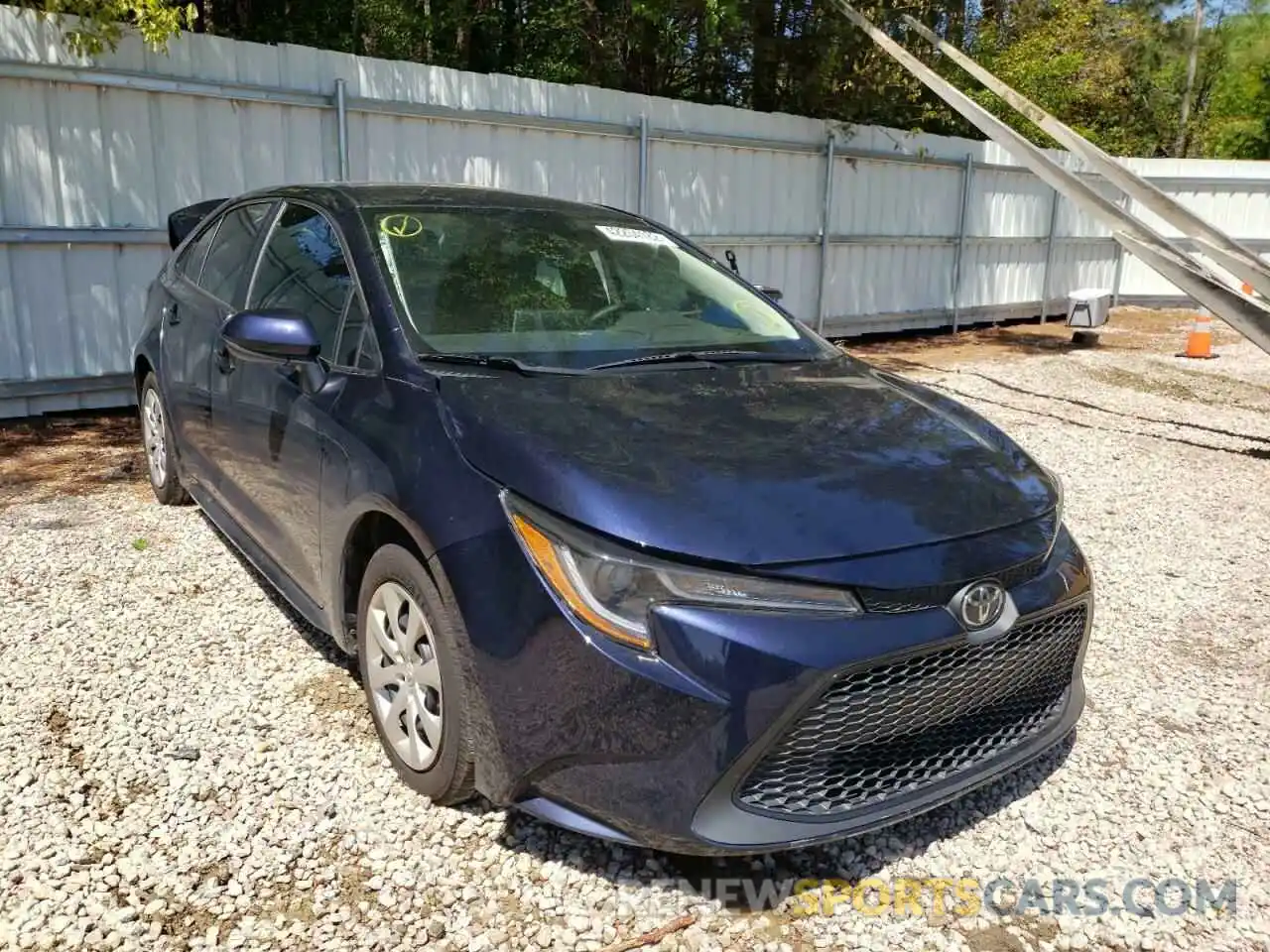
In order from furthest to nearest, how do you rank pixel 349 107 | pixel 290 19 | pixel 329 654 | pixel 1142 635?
pixel 290 19 < pixel 349 107 < pixel 1142 635 < pixel 329 654

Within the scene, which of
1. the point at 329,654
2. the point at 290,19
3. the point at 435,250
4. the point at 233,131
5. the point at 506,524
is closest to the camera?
the point at 506,524

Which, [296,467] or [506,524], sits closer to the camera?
[506,524]

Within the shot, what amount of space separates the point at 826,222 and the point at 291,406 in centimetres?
911

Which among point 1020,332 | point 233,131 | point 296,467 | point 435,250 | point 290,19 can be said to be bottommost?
point 1020,332

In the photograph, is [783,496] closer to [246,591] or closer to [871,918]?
[871,918]

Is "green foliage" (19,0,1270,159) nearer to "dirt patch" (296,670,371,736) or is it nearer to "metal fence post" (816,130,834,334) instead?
"metal fence post" (816,130,834,334)

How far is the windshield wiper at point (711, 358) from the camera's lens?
3080 mm

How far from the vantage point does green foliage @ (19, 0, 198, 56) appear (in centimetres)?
614

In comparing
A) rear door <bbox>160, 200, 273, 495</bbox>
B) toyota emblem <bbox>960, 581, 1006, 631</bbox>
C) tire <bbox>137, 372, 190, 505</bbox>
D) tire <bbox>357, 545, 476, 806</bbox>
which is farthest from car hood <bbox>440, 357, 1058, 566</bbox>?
tire <bbox>137, 372, 190, 505</bbox>

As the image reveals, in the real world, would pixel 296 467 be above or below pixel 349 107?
below

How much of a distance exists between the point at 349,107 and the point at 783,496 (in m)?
6.31

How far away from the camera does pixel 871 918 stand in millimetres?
2391

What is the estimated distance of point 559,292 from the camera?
3.44 meters

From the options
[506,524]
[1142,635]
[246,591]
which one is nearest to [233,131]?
[246,591]
